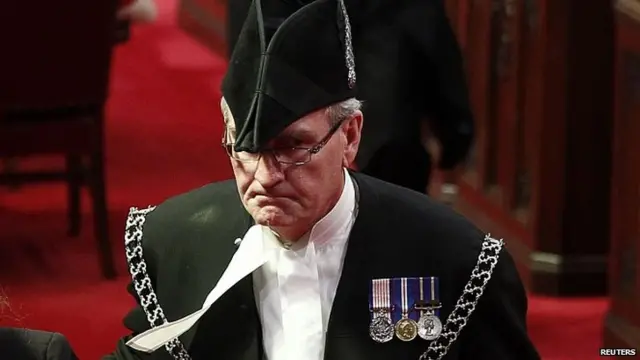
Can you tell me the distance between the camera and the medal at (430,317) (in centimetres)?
232

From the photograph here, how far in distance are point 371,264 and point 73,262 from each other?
11.5ft

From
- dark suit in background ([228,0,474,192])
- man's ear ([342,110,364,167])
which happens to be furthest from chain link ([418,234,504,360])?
dark suit in background ([228,0,474,192])

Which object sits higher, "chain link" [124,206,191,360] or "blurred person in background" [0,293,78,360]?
"chain link" [124,206,191,360]

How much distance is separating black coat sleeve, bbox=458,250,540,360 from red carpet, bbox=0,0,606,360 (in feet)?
3.31

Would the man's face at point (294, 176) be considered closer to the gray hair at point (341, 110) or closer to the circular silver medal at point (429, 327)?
the gray hair at point (341, 110)

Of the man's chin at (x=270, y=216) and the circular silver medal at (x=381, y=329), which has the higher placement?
the man's chin at (x=270, y=216)

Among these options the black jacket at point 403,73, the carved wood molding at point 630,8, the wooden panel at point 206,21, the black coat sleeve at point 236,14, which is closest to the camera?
the black coat sleeve at point 236,14

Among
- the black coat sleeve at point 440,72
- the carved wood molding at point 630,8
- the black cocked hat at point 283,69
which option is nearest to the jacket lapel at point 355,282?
the black cocked hat at point 283,69

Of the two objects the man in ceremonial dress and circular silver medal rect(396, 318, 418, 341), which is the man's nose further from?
circular silver medal rect(396, 318, 418, 341)

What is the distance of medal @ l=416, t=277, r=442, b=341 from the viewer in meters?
2.32

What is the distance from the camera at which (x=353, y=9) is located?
3.99 meters

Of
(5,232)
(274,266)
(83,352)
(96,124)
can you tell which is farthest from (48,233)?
(274,266)

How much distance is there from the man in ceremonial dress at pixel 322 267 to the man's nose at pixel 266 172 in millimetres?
45

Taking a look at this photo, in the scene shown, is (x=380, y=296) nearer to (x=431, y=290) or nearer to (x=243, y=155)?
(x=431, y=290)
